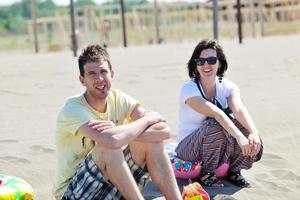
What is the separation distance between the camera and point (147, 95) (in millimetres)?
10406

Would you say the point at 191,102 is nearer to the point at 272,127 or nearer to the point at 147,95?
the point at 272,127

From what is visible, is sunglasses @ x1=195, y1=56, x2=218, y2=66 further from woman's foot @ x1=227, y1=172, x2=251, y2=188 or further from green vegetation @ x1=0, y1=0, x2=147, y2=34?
green vegetation @ x1=0, y1=0, x2=147, y2=34

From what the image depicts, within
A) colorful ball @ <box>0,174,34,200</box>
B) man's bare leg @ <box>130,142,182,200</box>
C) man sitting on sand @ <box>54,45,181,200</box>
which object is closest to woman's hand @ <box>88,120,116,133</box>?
man sitting on sand @ <box>54,45,181,200</box>

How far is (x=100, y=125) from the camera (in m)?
4.07

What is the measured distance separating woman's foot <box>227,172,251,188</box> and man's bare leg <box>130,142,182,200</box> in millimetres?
994

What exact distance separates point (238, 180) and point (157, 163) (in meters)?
1.16

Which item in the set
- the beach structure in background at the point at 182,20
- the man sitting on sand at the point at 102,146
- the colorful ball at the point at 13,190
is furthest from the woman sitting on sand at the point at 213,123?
the beach structure in background at the point at 182,20

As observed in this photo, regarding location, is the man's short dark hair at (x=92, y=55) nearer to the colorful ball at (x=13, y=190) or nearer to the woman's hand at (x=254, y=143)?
the colorful ball at (x=13, y=190)

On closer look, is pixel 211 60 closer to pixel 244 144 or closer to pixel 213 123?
pixel 213 123

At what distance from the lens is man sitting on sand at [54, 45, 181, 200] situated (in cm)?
399

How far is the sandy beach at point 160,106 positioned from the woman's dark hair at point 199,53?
874 mm

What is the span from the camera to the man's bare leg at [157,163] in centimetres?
421

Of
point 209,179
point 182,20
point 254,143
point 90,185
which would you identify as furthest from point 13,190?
point 182,20

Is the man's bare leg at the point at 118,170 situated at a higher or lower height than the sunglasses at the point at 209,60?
lower
